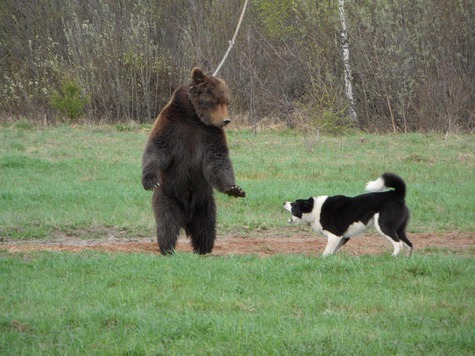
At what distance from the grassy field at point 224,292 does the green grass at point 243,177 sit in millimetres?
62

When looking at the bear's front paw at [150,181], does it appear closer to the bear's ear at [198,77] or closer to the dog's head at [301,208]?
the bear's ear at [198,77]

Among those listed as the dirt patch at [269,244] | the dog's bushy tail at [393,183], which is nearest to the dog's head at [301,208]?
the dirt patch at [269,244]

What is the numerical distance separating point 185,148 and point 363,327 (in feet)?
12.8

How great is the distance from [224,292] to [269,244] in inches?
155

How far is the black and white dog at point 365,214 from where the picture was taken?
9664mm

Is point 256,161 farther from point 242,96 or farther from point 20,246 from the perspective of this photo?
point 242,96

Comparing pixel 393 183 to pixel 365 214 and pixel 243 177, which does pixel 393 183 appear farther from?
pixel 243 177

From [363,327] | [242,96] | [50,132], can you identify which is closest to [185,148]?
[363,327]

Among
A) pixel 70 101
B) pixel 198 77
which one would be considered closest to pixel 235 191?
pixel 198 77

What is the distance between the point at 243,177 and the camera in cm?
1680

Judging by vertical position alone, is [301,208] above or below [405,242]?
above

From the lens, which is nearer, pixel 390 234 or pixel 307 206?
pixel 390 234

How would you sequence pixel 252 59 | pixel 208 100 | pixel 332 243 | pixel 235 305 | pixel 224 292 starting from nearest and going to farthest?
pixel 235 305 < pixel 224 292 < pixel 208 100 < pixel 332 243 < pixel 252 59

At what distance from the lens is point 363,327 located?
5.95m
